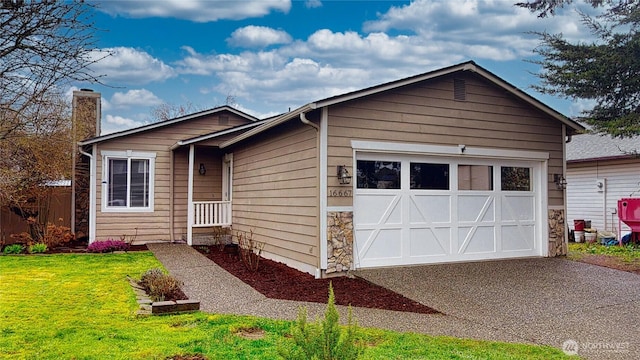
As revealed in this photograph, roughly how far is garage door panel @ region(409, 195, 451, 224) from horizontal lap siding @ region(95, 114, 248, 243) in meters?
6.92

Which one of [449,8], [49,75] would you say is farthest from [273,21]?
[49,75]

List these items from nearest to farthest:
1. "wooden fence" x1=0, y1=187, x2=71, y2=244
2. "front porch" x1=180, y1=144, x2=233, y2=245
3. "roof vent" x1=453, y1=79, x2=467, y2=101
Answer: "roof vent" x1=453, y1=79, x2=467, y2=101 → "front porch" x1=180, y1=144, x2=233, y2=245 → "wooden fence" x1=0, y1=187, x2=71, y2=244

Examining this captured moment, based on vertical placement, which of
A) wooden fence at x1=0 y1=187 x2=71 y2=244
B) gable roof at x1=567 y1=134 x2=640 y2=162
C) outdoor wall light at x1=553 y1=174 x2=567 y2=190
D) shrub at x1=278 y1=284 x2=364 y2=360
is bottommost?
shrub at x1=278 y1=284 x2=364 y2=360

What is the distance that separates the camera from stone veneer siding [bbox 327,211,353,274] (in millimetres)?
7797

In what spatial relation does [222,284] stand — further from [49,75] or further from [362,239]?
[49,75]

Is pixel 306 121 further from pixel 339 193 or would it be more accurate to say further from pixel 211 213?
pixel 211 213

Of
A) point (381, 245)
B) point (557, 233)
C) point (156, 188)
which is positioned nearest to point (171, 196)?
point (156, 188)

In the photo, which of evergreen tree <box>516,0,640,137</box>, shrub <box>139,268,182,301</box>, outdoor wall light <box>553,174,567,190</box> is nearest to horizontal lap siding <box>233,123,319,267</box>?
shrub <box>139,268,182,301</box>

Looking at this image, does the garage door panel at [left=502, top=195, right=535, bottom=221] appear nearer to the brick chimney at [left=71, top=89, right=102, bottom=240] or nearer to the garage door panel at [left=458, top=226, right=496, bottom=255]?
the garage door panel at [left=458, top=226, right=496, bottom=255]

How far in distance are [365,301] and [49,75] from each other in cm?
453

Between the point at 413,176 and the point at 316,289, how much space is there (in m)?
2.89

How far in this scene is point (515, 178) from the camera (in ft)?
31.9

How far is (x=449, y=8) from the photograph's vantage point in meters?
12.2

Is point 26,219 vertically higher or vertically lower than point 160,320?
higher
